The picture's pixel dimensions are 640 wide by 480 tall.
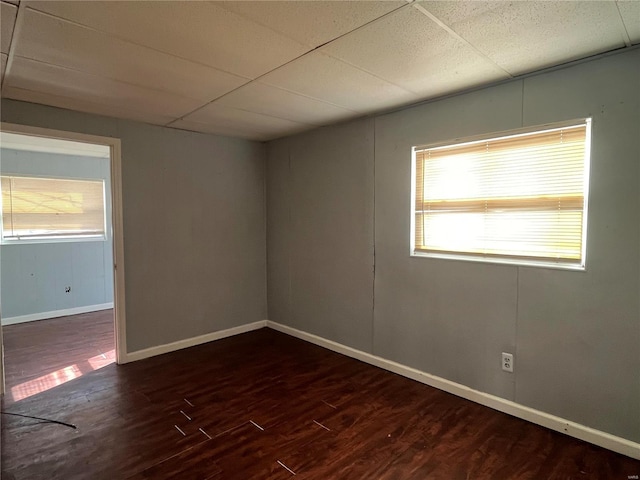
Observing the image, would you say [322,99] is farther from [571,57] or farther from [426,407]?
[426,407]

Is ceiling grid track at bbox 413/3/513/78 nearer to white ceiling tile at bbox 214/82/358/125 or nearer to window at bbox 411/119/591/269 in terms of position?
window at bbox 411/119/591/269

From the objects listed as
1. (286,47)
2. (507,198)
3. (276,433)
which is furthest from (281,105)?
(276,433)

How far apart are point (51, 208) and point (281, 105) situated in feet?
14.5

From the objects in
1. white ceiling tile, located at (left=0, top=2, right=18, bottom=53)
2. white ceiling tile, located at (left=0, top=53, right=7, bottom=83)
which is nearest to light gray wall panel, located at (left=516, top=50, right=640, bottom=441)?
white ceiling tile, located at (left=0, top=2, right=18, bottom=53)

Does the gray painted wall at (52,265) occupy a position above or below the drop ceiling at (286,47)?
below

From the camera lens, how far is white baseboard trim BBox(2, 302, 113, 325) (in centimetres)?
490

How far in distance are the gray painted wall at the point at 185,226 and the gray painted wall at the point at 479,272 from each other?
532mm

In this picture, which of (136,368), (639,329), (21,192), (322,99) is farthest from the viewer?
(21,192)

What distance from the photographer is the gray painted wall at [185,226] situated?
357 cm

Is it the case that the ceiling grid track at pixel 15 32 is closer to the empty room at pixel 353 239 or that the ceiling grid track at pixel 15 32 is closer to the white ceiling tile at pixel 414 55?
the empty room at pixel 353 239

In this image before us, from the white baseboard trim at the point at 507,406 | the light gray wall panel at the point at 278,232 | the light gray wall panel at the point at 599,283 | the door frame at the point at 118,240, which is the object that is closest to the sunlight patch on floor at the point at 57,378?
the door frame at the point at 118,240

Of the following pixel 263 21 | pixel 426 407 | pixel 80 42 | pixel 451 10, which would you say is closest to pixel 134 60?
pixel 80 42

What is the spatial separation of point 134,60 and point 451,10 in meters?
1.78

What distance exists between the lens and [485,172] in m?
2.71
